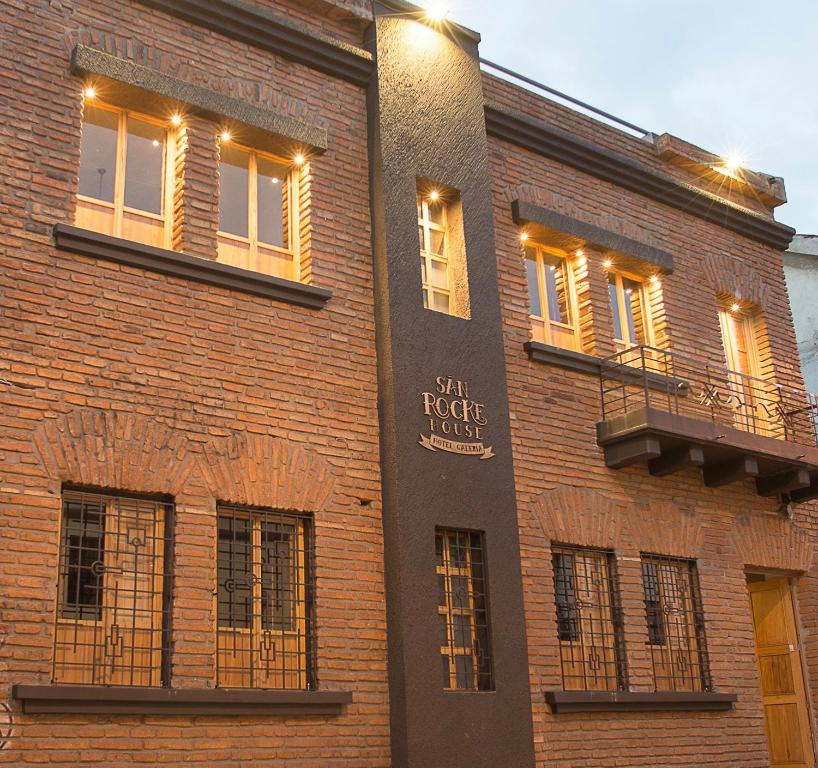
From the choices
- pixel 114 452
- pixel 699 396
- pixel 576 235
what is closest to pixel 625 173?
pixel 576 235

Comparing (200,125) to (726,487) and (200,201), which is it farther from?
(726,487)

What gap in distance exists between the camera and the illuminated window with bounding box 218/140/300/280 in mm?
10344

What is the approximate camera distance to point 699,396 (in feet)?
44.2

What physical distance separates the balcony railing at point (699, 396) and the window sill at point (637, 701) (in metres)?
2.97

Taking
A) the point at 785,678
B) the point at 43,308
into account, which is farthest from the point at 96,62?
the point at 785,678

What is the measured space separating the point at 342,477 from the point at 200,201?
109 inches

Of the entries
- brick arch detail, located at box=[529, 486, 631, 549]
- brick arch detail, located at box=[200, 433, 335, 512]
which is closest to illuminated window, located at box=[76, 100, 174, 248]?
brick arch detail, located at box=[200, 433, 335, 512]

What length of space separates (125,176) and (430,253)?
10.7 ft

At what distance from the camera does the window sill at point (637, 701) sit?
10672 mm

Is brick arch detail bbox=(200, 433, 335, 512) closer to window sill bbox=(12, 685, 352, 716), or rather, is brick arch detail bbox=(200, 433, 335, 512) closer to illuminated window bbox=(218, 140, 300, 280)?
window sill bbox=(12, 685, 352, 716)

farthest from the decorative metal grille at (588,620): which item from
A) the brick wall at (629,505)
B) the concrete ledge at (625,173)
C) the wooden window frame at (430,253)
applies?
the concrete ledge at (625,173)

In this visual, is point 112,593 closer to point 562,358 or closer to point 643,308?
point 562,358

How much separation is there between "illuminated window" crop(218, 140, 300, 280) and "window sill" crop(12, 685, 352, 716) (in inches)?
152

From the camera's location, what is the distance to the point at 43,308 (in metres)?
8.70
